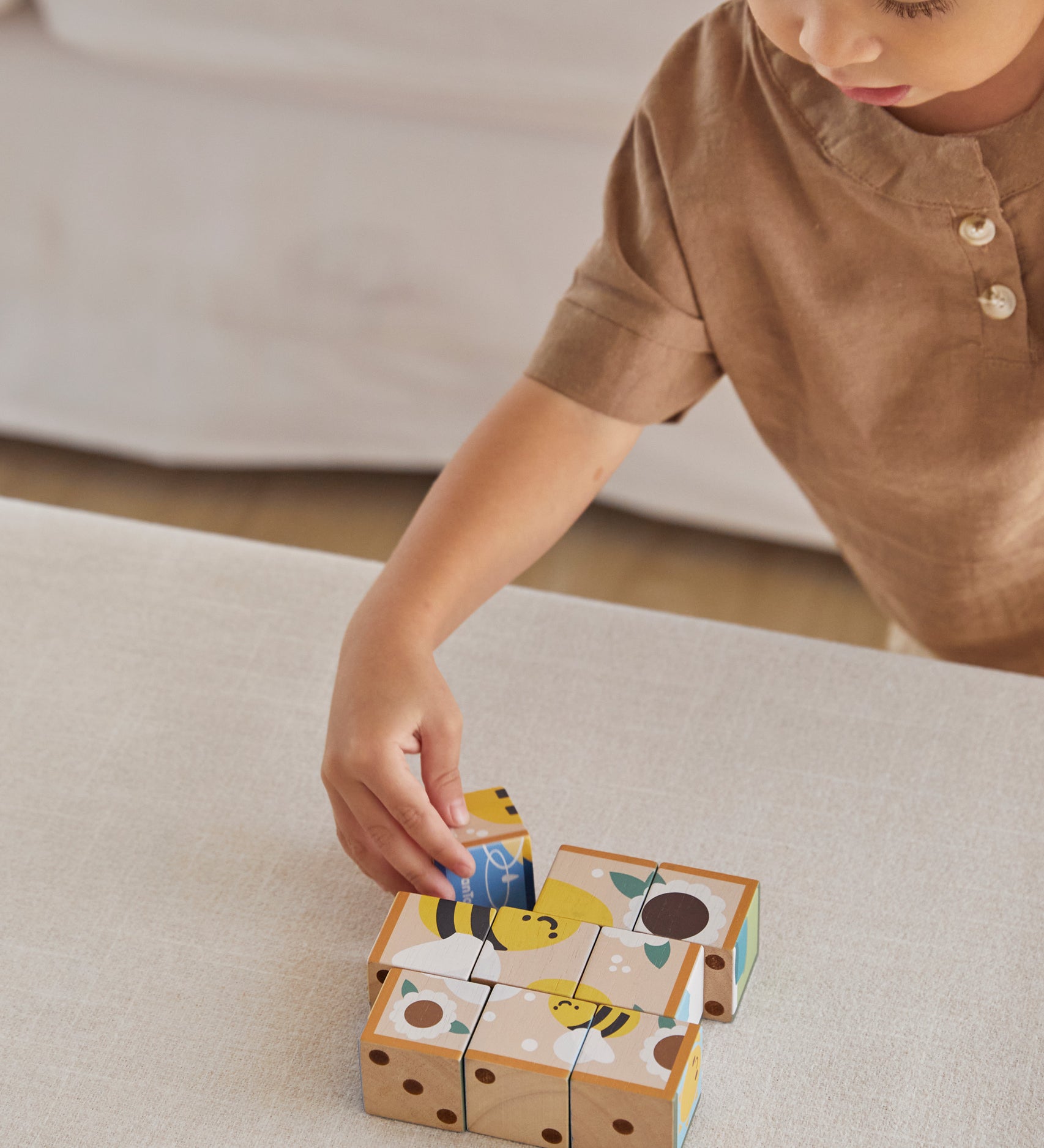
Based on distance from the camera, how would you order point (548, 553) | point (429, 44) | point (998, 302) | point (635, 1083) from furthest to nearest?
point (548, 553) → point (429, 44) → point (998, 302) → point (635, 1083)

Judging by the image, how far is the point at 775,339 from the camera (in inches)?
29.4

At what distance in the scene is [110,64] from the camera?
1.51 metres

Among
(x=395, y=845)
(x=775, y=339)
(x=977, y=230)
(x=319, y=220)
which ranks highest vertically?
(x=977, y=230)

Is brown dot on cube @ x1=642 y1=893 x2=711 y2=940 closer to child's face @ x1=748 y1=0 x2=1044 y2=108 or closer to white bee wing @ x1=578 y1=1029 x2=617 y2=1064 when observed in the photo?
white bee wing @ x1=578 y1=1029 x2=617 y2=1064

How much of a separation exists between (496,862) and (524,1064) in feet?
0.33

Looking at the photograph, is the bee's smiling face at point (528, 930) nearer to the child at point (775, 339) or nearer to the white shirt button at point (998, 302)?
the child at point (775, 339)

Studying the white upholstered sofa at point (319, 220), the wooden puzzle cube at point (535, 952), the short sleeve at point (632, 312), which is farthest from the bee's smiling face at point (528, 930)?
the white upholstered sofa at point (319, 220)

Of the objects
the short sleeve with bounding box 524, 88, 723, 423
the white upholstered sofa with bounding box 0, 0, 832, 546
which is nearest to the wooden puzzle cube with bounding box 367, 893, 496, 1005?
the short sleeve with bounding box 524, 88, 723, 423

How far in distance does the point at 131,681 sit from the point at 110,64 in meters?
1.05

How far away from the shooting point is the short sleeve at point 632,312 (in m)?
0.72

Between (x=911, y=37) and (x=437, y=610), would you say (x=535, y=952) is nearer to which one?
(x=437, y=610)

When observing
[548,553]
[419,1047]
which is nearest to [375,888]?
[419,1047]

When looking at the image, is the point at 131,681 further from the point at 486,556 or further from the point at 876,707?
A: the point at 876,707

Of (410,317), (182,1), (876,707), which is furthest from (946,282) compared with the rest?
(182,1)
